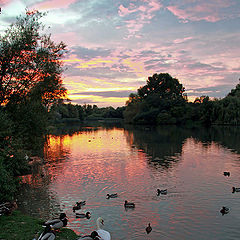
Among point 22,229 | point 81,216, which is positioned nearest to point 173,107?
point 81,216

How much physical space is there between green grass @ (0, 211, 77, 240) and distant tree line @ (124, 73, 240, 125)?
101 m

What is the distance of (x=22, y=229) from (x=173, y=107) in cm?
12010

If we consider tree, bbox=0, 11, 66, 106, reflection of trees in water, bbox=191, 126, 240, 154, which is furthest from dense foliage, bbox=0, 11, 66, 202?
reflection of trees in water, bbox=191, 126, 240, 154

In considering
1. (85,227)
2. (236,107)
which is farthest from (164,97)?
(85,227)

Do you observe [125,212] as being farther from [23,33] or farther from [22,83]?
[23,33]

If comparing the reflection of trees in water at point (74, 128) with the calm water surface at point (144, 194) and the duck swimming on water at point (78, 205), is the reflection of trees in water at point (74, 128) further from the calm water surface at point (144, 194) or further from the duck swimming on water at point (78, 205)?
the duck swimming on water at point (78, 205)

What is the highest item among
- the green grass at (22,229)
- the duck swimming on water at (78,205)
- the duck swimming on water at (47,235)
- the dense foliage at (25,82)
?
the dense foliage at (25,82)

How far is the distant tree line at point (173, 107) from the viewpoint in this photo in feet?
346

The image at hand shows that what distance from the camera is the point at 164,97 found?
471ft

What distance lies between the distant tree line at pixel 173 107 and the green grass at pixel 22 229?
10116cm

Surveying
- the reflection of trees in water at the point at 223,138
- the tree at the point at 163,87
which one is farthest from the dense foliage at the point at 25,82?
the tree at the point at 163,87

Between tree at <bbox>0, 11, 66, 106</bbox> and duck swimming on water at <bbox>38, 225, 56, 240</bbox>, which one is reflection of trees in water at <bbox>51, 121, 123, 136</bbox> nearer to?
tree at <bbox>0, 11, 66, 106</bbox>

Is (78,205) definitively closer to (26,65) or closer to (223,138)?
(26,65)

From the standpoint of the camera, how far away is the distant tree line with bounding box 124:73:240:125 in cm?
10531
